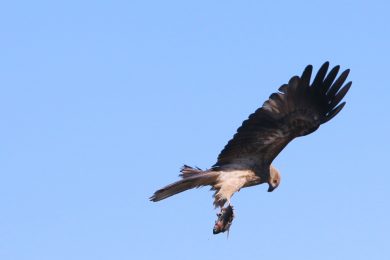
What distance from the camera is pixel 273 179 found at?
63.2 feet

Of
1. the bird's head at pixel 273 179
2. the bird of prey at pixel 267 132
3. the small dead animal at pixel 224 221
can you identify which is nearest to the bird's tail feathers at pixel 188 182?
the bird of prey at pixel 267 132

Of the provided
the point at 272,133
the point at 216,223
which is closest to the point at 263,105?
the point at 272,133

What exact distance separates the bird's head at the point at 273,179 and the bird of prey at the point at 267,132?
21 cm

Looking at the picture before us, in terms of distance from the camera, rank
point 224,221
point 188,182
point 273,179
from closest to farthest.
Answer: point 224,221 → point 188,182 → point 273,179

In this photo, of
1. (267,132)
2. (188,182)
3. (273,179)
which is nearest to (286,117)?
(267,132)

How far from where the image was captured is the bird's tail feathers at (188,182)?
59.8 ft

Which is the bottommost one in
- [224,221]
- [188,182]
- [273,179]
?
[224,221]

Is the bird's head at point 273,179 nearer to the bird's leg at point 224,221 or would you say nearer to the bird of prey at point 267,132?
the bird of prey at point 267,132

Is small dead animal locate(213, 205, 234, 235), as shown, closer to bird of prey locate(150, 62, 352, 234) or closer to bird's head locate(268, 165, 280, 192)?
bird of prey locate(150, 62, 352, 234)

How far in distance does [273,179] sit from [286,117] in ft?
3.59

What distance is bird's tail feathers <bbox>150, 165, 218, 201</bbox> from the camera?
1823 centimetres

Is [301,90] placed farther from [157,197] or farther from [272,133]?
[157,197]

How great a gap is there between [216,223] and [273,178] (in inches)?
63.6

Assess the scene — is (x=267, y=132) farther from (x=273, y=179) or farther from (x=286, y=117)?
(x=273, y=179)
